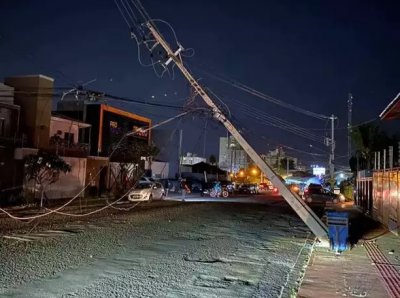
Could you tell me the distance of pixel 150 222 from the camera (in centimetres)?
1916

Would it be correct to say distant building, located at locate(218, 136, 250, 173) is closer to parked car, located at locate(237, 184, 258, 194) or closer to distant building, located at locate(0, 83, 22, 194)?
parked car, located at locate(237, 184, 258, 194)

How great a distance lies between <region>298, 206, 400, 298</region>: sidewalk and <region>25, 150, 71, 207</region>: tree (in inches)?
737

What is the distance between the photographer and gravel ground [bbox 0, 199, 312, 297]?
820cm

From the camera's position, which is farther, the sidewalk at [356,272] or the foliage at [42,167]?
the foliage at [42,167]

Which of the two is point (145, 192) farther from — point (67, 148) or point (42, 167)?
point (42, 167)

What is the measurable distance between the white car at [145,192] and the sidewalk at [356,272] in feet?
62.5

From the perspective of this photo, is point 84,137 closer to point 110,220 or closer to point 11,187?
point 11,187

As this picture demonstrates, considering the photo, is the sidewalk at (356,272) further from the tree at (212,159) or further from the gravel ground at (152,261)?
the tree at (212,159)

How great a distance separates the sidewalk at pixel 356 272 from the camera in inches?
330

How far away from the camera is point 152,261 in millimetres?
10742

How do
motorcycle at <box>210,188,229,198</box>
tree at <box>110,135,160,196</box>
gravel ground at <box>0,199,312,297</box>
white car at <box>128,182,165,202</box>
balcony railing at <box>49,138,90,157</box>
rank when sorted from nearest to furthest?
gravel ground at <box>0,199,312,297</box>, white car at <box>128,182,165,202</box>, balcony railing at <box>49,138,90,157</box>, tree at <box>110,135,160,196</box>, motorcycle at <box>210,188,229,198</box>

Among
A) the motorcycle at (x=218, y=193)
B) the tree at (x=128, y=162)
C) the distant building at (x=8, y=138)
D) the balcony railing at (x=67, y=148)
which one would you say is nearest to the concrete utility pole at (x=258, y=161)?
the distant building at (x=8, y=138)

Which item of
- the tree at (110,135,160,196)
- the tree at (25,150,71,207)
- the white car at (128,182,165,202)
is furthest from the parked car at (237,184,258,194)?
the tree at (25,150,71,207)

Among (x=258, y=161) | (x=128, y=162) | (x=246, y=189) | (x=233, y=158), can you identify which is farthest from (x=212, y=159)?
(x=258, y=161)
